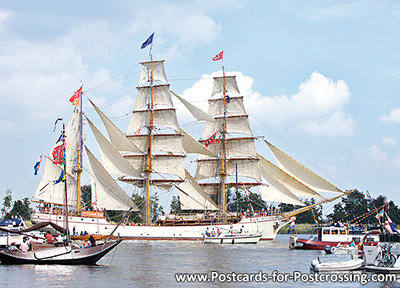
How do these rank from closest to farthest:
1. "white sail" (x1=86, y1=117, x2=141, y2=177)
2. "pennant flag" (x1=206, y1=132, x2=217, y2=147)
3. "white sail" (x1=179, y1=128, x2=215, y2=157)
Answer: "white sail" (x1=86, y1=117, x2=141, y2=177) → "white sail" (x1=179, y1=128, x2=215, y2=157) → "pennant flag" (x1=206, y1=132, x2=217, y2=147)

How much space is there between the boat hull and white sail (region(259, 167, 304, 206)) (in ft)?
144

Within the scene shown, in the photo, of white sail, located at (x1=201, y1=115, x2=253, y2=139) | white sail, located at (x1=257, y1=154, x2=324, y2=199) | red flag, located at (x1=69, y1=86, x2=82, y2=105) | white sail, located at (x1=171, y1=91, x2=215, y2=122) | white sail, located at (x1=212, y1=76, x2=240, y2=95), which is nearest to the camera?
red flag, located at (x1=69, y1=86, x2=82, y2=105)

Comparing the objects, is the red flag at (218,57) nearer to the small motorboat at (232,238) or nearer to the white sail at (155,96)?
the white sail at (155,96)

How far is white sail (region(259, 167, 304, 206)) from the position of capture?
81.9 m

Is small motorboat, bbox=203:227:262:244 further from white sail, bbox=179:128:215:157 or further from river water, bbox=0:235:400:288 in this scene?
white sail, bbox=179:128:215:157

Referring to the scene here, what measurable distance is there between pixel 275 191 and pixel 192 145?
593 inches

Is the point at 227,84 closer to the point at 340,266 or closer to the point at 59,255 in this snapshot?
the point at 59,255

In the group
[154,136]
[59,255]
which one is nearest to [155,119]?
[154,136]

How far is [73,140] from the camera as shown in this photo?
80.2 meters

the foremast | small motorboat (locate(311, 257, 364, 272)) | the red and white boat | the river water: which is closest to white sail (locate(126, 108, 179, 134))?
the foremast

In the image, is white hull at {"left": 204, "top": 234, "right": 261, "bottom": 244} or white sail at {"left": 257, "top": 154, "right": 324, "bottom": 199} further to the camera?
white sail at {"left": 257, "top": 154, "right": 324, "bottom": 199}

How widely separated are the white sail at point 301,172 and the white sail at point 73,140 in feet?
95.0

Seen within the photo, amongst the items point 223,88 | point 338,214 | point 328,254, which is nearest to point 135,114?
point 223,88

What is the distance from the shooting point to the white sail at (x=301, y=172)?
264 feet
